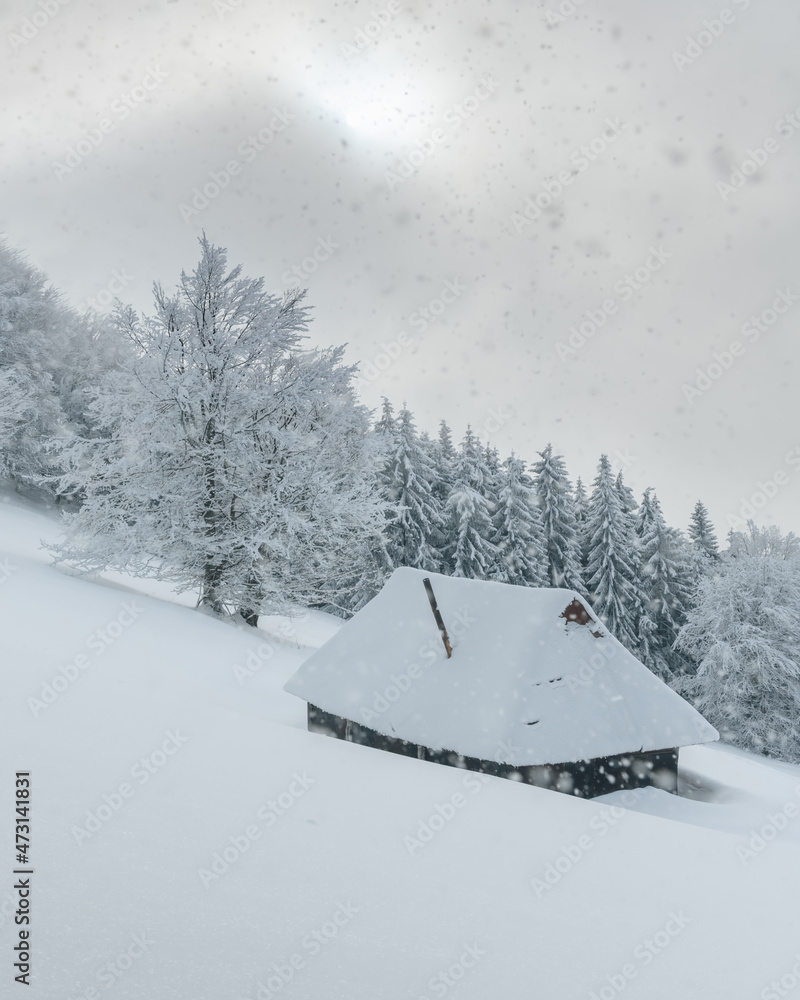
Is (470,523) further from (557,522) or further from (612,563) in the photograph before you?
(612,563)

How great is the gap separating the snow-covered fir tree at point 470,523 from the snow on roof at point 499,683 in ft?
77.4

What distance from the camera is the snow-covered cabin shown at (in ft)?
29.8

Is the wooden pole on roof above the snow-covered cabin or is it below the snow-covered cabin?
above

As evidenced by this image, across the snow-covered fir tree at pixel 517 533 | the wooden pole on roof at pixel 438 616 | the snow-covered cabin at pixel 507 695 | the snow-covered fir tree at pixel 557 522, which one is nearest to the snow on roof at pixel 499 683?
the snow-covered cabin at pixel 507 695

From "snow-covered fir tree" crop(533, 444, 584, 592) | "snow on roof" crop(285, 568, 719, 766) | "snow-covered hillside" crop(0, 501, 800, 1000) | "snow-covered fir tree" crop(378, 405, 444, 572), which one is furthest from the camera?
"snow-covered fir tree" crop(533, 444, 584, 592)

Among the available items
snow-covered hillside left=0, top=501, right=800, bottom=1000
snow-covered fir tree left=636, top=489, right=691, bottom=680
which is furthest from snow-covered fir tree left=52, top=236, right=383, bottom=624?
snow-covered fir tree left=636, top=489, right=691, bottom=680

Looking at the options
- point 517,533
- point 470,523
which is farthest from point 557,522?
point 470,523

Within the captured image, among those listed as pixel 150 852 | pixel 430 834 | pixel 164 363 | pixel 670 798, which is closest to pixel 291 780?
pixel 430 834

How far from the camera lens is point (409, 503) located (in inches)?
1411

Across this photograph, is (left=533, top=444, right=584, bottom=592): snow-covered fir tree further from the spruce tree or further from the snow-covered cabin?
the snow-covered cabin

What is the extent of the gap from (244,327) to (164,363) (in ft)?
7.63

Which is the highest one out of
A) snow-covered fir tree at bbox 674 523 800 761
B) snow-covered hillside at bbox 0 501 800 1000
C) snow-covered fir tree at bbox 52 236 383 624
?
snow-covered fir tree at bbox 52 236 383 624

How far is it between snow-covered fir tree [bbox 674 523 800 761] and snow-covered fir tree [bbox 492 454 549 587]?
28.4 feet

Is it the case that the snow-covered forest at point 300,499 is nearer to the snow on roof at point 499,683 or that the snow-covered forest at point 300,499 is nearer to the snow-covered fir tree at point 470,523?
the snow-covered fir tree at point 470,523
